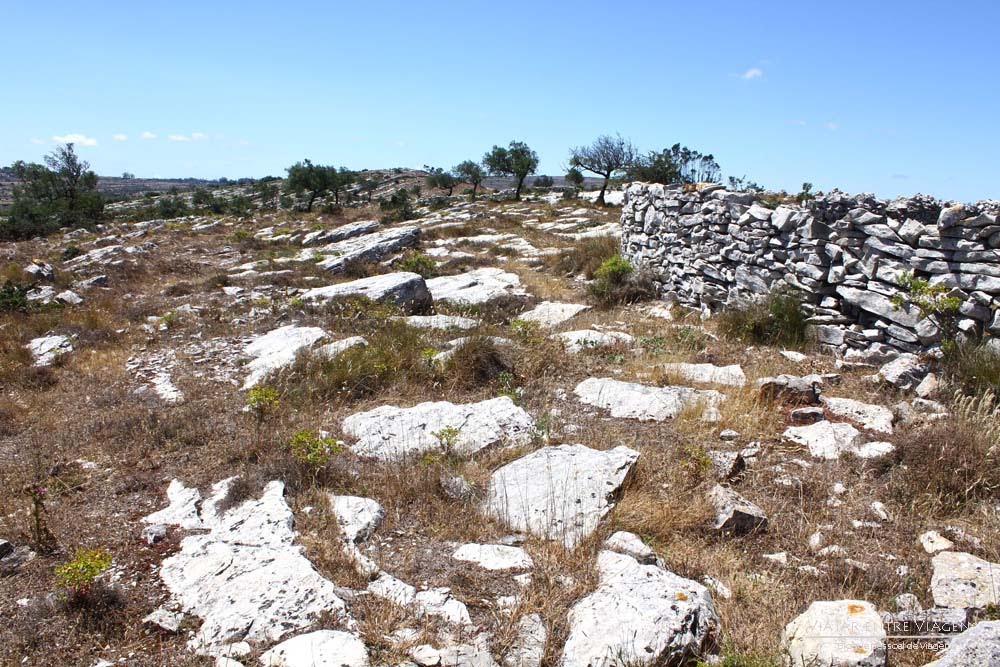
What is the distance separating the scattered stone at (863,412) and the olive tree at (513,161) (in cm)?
3822

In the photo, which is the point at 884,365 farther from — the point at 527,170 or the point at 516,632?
the point at 527,170

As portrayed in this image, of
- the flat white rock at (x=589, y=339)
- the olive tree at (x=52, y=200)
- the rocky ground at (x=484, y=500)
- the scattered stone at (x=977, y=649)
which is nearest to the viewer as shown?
the scattered stone at (x=977, y=649)

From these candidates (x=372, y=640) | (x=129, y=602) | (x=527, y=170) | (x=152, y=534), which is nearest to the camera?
(x=372, y=640)

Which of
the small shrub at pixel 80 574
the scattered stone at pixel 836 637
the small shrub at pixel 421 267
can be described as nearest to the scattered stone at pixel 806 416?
the scattered stone at pixel 836 637

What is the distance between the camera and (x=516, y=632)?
9.78 ft

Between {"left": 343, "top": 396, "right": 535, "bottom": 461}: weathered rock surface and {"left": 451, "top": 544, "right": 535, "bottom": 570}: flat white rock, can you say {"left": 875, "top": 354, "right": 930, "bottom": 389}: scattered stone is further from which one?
{"left": 451, "top": 544, "right": 535, "bottom": 570}: flat white rock

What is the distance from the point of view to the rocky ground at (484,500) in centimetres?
296

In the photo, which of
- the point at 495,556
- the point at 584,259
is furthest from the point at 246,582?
the point at 584,259

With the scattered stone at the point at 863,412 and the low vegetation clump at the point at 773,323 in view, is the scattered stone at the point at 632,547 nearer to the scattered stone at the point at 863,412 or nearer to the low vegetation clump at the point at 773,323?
the scattered stone at the point at 863,412

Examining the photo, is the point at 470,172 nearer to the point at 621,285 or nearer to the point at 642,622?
the point at 621,285

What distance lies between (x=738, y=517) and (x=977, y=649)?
1.71 metres

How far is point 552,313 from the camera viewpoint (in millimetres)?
10312

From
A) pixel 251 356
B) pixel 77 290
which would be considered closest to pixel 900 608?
pixel 251 356

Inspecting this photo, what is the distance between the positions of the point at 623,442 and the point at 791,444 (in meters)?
1.45
